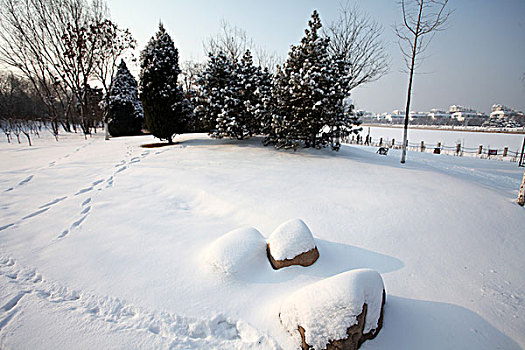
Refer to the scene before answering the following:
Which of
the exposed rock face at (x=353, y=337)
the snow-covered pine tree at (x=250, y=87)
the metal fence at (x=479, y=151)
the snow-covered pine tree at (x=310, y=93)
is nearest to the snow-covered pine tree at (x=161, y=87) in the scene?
A: the snow-covered pine tree at (x=250, y=87)

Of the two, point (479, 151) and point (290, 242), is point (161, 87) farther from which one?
point (479, 151)

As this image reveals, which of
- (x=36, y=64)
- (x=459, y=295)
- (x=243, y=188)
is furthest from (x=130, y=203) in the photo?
(x=36, y=64)

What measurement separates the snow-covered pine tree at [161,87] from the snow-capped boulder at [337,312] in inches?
401

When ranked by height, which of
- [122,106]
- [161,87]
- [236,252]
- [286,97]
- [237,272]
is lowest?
[237,272]

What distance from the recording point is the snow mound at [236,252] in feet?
A: 9.42

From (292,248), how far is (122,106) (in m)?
18.1

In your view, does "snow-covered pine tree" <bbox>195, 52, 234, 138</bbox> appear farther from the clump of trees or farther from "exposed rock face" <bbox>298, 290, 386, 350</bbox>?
"exposed rock face" <bbox>298, 290, 386, 350</bbox>

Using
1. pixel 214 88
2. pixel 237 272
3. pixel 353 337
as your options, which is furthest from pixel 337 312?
pixel 214 88

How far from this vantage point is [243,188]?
5.38 meters

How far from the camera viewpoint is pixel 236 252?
9.70 feet

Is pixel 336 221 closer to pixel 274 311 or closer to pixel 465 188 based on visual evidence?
pixel 274 311

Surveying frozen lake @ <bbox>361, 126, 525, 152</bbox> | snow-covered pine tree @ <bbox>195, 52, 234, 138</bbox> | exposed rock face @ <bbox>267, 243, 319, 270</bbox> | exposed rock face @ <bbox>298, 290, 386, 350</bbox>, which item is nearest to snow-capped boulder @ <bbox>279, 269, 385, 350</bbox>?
exposed rock face @ <bbox>298, 290, 386, 350</bbox>

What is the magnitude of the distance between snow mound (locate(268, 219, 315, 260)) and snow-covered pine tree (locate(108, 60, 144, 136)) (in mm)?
17370

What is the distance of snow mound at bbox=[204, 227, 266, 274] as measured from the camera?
2871mm
